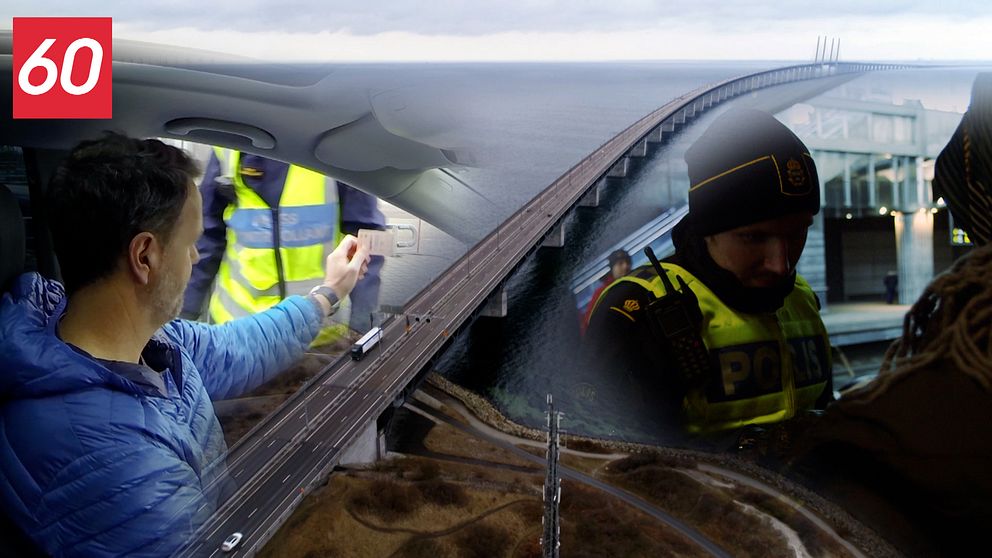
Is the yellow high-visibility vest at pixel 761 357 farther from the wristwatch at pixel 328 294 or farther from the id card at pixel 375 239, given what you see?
the wristwatch at pixel 328 294

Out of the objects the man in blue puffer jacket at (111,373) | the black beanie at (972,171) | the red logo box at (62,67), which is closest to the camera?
the black beanie at (972,171)

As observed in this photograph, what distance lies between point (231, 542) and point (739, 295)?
1636mm

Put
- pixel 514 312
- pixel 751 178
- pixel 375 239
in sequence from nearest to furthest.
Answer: pixel 751 178
pixel 514 312
pixel 375 239

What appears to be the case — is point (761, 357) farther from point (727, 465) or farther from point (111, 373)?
point (111, 373)

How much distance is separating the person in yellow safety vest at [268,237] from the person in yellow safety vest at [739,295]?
95 cm

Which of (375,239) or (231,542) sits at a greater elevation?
(375,239)

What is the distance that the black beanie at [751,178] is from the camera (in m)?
1.77

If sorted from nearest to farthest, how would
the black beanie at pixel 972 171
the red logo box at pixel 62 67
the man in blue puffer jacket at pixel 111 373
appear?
the black beanie at pixel 972 171 < the man in blue puffer jacket at pixel 111 373 < the red logo box at pixel 62 67

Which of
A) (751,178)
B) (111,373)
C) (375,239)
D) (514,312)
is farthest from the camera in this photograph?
(375,239)

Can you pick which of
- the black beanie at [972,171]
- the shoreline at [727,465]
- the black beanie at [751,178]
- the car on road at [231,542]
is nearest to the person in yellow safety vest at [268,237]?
the shoreline at [727,465]

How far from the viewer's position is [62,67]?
2.13 m

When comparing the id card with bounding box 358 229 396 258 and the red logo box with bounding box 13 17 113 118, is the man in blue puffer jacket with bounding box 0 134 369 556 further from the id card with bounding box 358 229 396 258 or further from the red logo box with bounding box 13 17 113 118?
the id card with bounding box 358 229 396 258

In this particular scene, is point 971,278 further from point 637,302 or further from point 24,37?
point 24,37

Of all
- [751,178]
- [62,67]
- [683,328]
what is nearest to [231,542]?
[683,328]
